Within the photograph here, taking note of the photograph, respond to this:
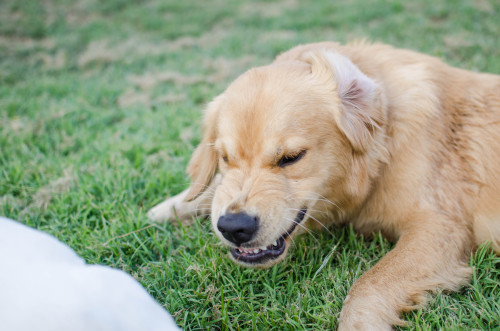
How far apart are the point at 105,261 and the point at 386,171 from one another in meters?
1.94

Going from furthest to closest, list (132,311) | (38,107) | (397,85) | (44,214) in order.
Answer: (38,107), (44,214), (397,85), (132,311)

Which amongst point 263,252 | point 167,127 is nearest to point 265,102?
point 263,252

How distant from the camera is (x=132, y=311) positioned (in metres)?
1.38

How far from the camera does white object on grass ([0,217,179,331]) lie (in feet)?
3.99

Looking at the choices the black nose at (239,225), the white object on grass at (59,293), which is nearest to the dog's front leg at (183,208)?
the black nose at (239,225)

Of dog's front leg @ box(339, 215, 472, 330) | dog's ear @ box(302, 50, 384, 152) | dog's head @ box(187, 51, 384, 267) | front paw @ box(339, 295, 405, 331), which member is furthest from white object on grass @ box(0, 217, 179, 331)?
dog's ear @ box(302, 50, 384, 152)

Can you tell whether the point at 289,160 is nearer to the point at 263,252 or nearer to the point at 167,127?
the point at 263,252

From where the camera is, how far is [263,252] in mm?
2371

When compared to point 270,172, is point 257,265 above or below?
below

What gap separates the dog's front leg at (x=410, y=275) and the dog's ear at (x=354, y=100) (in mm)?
652

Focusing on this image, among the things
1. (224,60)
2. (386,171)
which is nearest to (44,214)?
(386,171)

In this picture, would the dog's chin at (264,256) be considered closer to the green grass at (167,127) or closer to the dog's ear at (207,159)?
the green grass at (167,127)

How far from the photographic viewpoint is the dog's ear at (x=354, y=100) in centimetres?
248

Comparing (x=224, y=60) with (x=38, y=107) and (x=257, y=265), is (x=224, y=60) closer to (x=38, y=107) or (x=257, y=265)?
(x=38, y=107)
